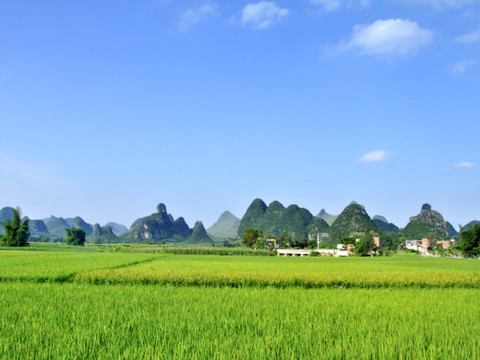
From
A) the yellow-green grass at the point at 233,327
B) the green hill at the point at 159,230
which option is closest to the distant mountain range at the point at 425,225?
the green hill at the point at 159,230

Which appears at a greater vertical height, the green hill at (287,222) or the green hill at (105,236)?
the green hill at (287,222)

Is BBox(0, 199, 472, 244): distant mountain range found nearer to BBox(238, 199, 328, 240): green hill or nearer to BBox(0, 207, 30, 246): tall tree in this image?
BBox(238, 199, 328, 240): green hill

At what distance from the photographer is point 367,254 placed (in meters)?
51.6

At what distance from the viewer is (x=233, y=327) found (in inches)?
193

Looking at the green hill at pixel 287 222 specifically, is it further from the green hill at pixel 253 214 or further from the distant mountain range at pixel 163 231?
the distant mountain range at pixel 163 231

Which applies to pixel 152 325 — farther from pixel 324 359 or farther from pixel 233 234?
pixel 233 234

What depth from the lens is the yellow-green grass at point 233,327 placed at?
3.75 m

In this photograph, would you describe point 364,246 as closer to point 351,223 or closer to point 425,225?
point 351,223

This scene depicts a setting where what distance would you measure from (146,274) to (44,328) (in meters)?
7.62

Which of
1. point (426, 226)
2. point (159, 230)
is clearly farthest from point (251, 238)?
point (159, 230)

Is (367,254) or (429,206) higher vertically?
(429,206)

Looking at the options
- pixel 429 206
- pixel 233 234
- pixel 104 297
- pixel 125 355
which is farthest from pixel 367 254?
pixel 233 234

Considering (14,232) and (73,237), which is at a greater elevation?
(14,232)

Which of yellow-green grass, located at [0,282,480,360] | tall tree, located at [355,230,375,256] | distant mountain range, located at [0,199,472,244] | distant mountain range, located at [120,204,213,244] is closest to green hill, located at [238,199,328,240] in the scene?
distant mountain range, located at [0,199,472,244]
